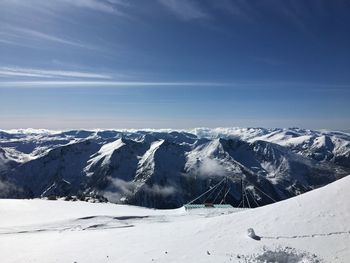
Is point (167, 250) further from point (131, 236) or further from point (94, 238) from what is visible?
point (94, 238)

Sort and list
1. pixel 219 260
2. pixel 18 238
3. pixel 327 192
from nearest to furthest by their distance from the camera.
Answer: pixel 219 260
pixel 327 192
pixel 18 238

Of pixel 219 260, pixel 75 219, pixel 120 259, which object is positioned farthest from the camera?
pixel 75 219

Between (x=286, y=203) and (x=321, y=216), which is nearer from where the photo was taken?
(x=321, y=216)

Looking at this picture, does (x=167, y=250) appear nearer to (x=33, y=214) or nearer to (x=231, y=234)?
(x=231, y=234)

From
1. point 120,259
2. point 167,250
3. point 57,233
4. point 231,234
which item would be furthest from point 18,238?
point 231,234

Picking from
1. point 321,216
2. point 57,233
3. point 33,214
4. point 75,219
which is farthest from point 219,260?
point 33,214

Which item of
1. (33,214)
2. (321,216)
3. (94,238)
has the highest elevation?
(321,216)

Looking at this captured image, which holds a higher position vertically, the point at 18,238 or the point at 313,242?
the point at 313,242
